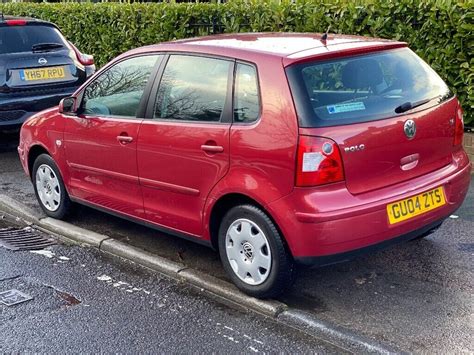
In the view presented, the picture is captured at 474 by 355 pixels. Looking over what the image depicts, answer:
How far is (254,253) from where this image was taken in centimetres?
423

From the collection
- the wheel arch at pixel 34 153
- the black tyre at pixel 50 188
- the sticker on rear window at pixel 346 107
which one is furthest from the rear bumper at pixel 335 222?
the wheel arch at pixel 34 153

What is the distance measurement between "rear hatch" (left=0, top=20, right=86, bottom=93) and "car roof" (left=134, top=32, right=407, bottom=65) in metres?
3.71

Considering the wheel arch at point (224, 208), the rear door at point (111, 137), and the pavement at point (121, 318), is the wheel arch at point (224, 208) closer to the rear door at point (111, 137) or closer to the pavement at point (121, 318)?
the pavement at point (121, 318)

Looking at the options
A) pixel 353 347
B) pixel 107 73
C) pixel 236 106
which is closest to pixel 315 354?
pixel 353 347

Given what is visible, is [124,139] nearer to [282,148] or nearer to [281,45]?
[281,45]

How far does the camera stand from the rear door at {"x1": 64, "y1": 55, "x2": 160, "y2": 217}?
499 cm

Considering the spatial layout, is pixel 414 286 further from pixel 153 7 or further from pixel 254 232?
pixel 153 7

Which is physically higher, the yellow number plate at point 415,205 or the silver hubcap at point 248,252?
the yellow number plate at point 415,205

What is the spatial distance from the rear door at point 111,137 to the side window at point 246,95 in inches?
36.4

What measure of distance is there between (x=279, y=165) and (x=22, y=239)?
9.50 feet

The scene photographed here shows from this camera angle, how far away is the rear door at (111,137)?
4992mm

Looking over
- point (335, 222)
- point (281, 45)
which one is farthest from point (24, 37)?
point (335, 222)

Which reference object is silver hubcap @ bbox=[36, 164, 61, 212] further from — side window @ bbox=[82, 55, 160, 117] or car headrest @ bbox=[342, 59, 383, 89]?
car headrest @ bbox=[342, 59, 383, 89]

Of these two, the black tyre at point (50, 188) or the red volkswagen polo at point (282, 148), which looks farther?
the black tyre at point (50, 188)
